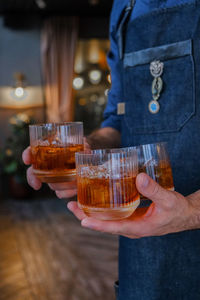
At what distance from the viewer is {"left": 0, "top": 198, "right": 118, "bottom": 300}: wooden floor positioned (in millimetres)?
2623

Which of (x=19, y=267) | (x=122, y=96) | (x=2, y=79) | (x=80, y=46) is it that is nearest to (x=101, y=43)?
(x=80, y=46)

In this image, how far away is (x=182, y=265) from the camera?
1.00m

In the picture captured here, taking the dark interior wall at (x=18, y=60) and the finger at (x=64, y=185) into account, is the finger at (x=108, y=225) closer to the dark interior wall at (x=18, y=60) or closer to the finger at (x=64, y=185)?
the finger at (x=64, y=185)

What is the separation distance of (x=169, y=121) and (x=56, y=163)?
0.38m

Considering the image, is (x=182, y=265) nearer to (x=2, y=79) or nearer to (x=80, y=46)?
(x=2, y=79)

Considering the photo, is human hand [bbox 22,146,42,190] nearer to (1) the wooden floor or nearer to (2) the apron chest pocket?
(2) the apron chest pocket

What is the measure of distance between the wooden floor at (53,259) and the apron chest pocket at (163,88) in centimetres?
188

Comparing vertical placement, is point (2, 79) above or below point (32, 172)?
above

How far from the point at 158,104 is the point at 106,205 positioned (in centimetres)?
47

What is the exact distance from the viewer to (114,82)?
1.29 metres

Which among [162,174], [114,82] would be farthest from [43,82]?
[162,174]

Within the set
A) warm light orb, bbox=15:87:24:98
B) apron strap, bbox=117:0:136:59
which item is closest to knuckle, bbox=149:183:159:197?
apron strap, bbox=117:0:136:59

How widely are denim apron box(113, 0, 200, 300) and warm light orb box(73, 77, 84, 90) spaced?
200 inches

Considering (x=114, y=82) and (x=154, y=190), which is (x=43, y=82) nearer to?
(x=114, y=82)
